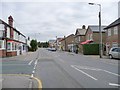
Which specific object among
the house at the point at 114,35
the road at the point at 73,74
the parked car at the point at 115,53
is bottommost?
the road at the point at 73,74

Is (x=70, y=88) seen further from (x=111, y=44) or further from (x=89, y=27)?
(x=89, y=27)

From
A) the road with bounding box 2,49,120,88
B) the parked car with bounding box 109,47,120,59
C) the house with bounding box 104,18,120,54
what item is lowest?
the road with bounding box 2,49,120,88

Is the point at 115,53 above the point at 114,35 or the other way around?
the other way around

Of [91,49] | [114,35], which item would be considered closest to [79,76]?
[114,35]

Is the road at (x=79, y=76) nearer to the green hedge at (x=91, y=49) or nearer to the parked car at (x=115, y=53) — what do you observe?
the parked car at (x=115, y=53)

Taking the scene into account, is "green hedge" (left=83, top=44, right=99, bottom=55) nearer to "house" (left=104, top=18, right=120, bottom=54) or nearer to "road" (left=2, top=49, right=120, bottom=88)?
"house" (left=104, top=18, right=120, bottom=54)

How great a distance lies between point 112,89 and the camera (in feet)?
30.2

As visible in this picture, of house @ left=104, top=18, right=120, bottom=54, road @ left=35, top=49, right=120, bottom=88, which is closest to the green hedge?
house @ left=104, top=18, right=120, bottom=54

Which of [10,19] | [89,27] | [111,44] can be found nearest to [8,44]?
[10,19]

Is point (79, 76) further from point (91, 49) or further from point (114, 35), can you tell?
point (91, 49)

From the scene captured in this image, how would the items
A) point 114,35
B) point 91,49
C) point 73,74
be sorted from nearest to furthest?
point 73,74 → point 114,35 → point 91,49

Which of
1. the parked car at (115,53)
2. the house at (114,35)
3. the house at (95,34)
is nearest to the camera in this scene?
the parked car at (115,53)

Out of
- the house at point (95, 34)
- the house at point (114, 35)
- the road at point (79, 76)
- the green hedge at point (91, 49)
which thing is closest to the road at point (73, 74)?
the road at point (79, 76)

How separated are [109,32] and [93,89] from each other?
117 ft
